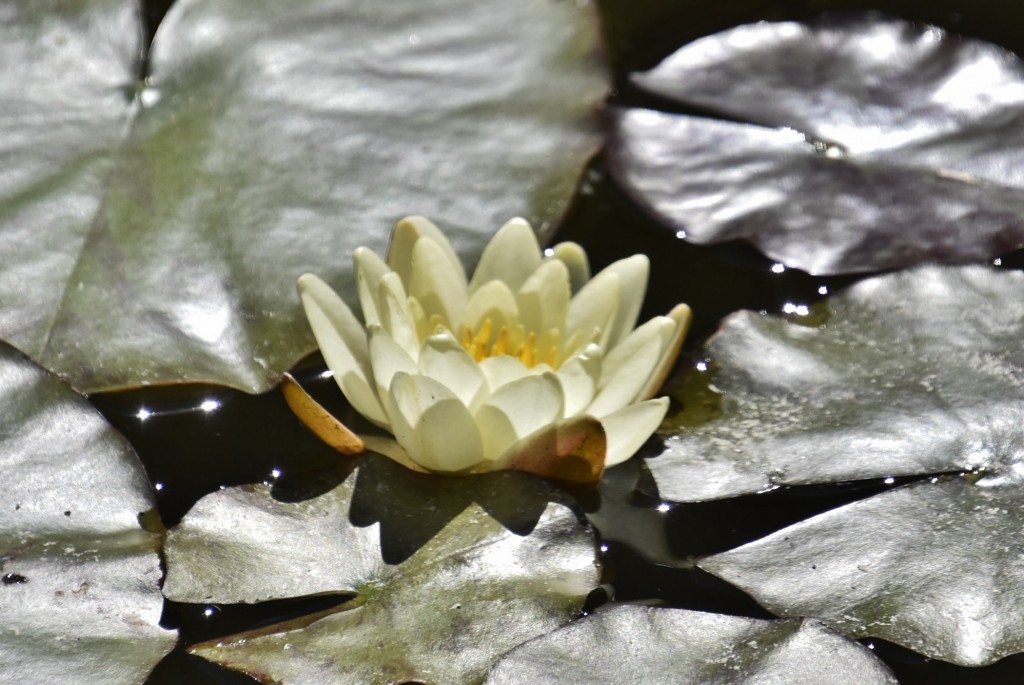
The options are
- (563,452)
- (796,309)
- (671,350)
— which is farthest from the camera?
(796,309)

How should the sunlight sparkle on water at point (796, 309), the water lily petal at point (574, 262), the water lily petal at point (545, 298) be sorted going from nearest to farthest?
the water lily petal at point (545, 298), the water lily petal at point (574, 262), the sunlight sparkle on water at point (796, 309)

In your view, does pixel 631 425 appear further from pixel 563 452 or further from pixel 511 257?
pixel 511 257

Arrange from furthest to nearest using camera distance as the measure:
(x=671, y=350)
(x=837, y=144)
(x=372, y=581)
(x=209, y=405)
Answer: (x=837, y=144) → (x=209, y=405) → (x=671, y=350) → (x=372, y=581)

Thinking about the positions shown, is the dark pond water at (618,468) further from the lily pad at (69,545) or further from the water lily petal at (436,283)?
the water lily petal at (436,283)

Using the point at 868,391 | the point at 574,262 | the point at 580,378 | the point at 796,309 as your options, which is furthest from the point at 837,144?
the point at 580,378

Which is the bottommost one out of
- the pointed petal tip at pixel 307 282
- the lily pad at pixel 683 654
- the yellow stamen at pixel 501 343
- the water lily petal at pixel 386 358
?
the lily pad at pixel 683 654

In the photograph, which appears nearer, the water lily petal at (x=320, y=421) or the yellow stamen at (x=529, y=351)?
the water lily petal at (x=320, y=421)

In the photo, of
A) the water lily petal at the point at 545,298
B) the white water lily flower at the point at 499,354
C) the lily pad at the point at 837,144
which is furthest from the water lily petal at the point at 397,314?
the lily pad at the point at 837,144
